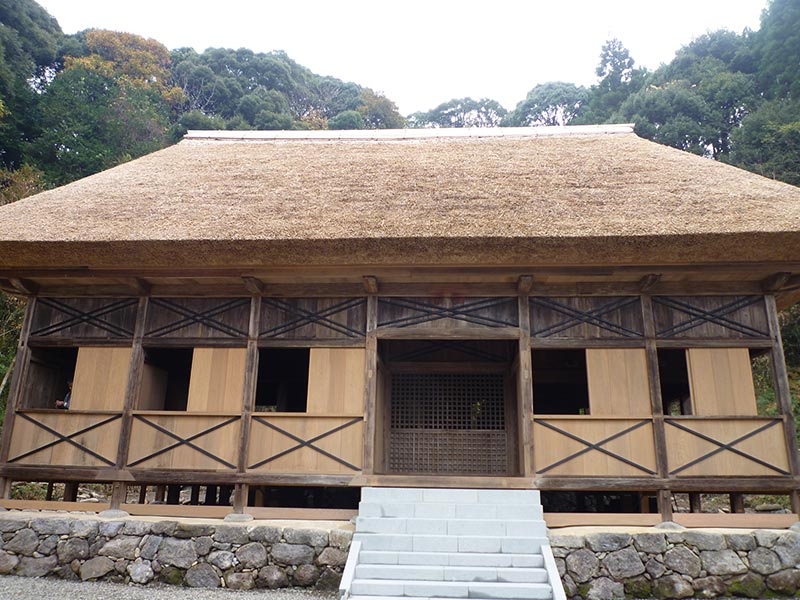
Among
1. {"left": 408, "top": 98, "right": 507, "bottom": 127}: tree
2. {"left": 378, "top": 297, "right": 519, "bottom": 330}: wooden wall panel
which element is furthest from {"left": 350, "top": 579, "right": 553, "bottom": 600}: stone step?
{"left": 408, "top": 98, "right": 507, "bottom": 127}: tree

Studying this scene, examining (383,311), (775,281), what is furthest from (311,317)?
(775,281)

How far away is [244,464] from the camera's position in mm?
7121

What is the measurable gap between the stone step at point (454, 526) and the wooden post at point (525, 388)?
0.82 meters

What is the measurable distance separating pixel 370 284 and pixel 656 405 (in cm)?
372

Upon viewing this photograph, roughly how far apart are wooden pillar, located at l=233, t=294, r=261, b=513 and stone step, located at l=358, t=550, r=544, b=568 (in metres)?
1.97

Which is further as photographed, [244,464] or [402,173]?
[402,173]

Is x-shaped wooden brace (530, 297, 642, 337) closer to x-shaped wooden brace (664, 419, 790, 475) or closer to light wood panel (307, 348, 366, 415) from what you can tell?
x-shaped wooden brace (664, 419, 790, 475)

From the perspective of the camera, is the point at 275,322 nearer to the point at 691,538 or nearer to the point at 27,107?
the point at 691,538

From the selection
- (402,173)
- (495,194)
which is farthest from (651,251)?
(402,173)

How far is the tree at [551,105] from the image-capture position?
1409 inches

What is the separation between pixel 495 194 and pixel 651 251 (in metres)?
2.03

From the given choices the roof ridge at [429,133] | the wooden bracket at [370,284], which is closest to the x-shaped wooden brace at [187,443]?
the wooden bracket at [370,284]

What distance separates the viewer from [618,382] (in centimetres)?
718

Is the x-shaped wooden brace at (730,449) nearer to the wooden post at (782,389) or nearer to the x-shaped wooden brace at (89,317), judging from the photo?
the wooden post at (782,389)
